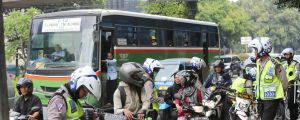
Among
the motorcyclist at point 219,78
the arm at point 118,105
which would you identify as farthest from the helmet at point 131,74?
the motorcyclist at point 219,78

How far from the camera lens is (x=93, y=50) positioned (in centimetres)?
1328

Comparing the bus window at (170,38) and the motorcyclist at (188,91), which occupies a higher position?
the bus window at (170,38)

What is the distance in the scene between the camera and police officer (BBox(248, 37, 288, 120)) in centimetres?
662

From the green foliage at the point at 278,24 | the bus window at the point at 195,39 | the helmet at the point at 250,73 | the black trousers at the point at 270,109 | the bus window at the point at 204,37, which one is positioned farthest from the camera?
the green foliage at the point at 278,24

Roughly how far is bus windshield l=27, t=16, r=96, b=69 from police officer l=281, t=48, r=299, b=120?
5425mm

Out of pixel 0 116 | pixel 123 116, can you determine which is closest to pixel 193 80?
pixel 123 116

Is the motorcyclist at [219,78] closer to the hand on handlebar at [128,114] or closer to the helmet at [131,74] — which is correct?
the helmet at [131,74]

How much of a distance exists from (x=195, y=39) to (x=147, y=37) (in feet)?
14.6

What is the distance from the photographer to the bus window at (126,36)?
1456cm

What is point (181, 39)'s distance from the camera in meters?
18.9

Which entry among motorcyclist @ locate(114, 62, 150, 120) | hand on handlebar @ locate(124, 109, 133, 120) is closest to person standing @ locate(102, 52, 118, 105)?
motorcyclist @ locate(114, 62, 150, 120)

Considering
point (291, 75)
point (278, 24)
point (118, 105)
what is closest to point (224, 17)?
point (278, 24)

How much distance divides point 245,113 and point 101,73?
6.62 m

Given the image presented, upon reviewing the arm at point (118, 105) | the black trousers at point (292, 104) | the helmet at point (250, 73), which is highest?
the helmet at point (250, 73)
